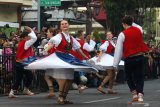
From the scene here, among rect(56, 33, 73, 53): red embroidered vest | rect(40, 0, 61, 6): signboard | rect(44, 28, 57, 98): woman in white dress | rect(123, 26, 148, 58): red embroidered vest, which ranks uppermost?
rect(40, 0, 61, 6): signboard

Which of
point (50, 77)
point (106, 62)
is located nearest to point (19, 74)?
point (50, 77)

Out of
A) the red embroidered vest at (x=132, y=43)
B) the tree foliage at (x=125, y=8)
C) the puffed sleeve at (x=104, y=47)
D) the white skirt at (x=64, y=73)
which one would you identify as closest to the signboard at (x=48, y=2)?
the puffed sleeve at (x=104, y=47)

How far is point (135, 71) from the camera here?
508 inches

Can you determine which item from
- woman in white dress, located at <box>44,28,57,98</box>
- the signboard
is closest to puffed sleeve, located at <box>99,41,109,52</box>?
woman in white dress, located at <box>44,28,57,98</box>

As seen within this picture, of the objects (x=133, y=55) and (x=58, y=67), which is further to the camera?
(x=58, y=67)

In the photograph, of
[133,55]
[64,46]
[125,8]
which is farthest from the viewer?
[125,8]

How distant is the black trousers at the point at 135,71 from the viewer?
42.2 ft

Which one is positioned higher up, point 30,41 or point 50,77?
point 30,41

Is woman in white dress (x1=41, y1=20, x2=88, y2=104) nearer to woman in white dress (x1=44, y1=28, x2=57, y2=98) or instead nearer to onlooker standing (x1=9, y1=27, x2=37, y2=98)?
woman in white dress (x1=44, y1=28, x2=57, y2=98)

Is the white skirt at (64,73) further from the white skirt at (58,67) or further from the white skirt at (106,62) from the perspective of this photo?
the white skirt at (106,62)

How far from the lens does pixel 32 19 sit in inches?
1560

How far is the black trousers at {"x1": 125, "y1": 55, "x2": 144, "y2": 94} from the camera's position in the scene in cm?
1286

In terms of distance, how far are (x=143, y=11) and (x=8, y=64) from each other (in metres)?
21.9

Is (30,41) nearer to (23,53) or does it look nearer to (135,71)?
(23,53)
